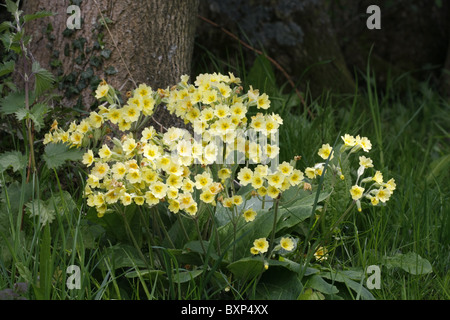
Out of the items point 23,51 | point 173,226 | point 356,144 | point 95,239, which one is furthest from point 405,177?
point 23,51

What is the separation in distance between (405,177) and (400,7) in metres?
2.95

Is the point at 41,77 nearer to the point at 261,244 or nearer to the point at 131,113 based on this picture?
the point at 131,113

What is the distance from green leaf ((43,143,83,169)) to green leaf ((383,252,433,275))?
115 cm

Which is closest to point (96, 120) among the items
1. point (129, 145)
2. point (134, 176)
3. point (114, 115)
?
point (114, 115)

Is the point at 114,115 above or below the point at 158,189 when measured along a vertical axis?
above

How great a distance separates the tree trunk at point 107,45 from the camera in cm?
243

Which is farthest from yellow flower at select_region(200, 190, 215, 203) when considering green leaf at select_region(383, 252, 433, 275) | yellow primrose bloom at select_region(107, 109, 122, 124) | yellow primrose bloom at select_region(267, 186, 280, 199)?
green leaf at select_region(383, 252, 433, 275)

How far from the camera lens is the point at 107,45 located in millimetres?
2441

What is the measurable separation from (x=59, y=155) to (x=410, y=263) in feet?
4.24

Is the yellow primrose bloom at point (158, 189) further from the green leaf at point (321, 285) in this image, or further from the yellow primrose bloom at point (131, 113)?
the green leaf at point (321, 285)

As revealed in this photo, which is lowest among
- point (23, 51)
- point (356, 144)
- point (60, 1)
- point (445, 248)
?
point (445, 248)

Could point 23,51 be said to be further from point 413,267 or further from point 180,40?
point 413,267

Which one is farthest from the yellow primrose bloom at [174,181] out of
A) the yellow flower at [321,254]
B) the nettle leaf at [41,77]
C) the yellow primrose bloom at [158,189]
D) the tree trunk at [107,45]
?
the tree trunk at [107,45]

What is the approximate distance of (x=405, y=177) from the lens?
2.64 m
